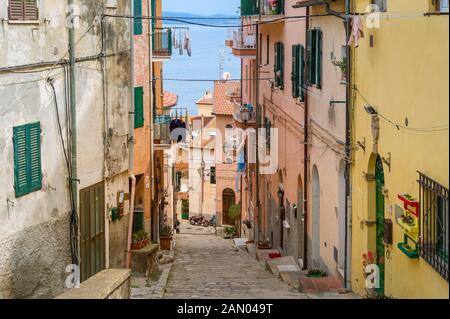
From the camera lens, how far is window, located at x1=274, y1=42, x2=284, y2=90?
2933 cm

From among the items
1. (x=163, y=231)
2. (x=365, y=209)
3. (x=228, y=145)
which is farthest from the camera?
(x=228, y=145)

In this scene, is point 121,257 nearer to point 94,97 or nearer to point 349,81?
point 94,97

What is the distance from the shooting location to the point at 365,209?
57.7 feet

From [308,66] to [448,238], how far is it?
11.8m

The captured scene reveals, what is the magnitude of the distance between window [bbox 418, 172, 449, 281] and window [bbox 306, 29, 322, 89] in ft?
30.5

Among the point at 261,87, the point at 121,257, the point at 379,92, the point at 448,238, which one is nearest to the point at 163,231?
the point at 261,87

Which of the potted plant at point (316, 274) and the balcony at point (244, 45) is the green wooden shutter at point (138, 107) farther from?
the balcony at point (244, 45)

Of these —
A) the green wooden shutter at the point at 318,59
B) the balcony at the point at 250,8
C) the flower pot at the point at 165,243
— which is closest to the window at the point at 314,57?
the green wooden shutter at the point at 318,59

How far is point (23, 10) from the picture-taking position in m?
16.7

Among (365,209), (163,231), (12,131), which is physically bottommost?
(163,231)

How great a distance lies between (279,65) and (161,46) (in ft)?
13.2

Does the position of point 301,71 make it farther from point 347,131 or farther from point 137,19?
point 347,131

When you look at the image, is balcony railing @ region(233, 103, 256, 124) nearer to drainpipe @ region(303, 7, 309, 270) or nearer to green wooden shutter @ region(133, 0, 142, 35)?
green wooden shutter @ region(133, 0, 142, 35)

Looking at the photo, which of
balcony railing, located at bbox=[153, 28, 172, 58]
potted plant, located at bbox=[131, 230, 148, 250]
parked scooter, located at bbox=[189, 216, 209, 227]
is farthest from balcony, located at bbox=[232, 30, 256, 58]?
parked scooter, located at bbox=[189, 216, 209, 227]
